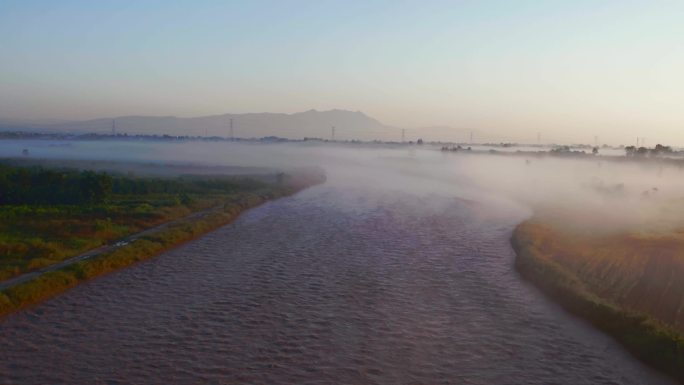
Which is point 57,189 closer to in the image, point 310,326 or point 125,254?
point 125,254

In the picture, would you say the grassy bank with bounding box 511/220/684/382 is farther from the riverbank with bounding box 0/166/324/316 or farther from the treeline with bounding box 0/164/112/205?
the treeline with bounding box 0/164/112/205

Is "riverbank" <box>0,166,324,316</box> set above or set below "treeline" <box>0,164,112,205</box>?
below

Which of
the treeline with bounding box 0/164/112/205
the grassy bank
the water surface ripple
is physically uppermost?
the treeline with bounding box 0/164/112/205

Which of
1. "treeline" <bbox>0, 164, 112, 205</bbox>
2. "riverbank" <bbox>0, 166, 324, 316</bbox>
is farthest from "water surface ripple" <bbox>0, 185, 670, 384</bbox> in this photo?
"treeline" <bbox>0, 164, 112, 205</bbox>

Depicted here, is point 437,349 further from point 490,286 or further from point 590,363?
point 490,286

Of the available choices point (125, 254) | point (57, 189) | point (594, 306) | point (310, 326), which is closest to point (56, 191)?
point (57, 189)

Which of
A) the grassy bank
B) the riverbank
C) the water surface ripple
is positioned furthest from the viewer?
the riverbank
